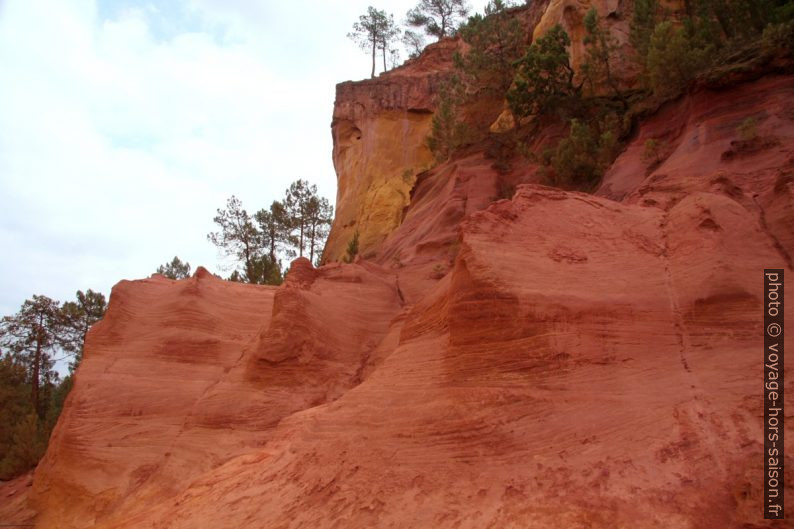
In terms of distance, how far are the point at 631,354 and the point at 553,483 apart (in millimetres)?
1999

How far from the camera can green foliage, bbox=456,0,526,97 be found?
984 inches

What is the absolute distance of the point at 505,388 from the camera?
299 inches

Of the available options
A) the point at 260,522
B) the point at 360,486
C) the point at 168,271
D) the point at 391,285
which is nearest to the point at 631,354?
Result: the point at 360,486

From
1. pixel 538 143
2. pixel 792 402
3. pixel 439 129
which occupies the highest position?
pixel 439 129

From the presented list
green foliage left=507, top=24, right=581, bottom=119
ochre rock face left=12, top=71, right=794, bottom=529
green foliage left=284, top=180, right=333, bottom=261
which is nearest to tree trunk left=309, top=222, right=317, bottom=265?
green foliage left=284, top=180, right=333, bottom=261

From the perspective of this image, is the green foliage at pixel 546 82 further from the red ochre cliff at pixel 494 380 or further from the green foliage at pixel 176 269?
the green foliage at pixel 176 269

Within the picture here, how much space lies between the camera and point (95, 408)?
1264 centimetres

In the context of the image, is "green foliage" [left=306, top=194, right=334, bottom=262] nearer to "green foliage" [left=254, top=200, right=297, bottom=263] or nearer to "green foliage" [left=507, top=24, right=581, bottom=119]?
"green foliage" [left=254, top=200, right=297, bottom=263]

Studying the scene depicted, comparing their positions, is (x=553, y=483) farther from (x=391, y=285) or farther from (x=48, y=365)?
(x=48, y=365)

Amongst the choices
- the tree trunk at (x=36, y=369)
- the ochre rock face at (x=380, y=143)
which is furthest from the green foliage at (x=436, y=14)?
the tree trunk at (x=36, y=369)

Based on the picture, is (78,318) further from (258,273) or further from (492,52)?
(492,52)

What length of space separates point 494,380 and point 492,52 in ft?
66.7

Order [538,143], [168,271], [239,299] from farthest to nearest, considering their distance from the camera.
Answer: [168,271] < [538,143] < [239,299]

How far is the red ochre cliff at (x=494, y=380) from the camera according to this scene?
259 inches
